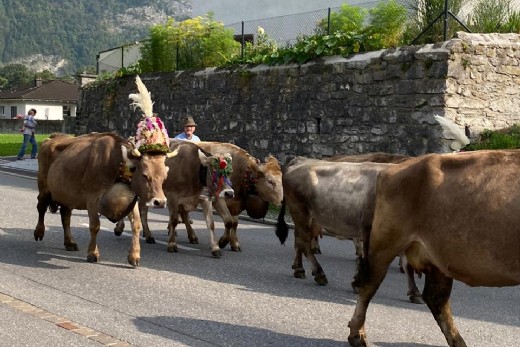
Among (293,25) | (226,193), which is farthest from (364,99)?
(226,193)

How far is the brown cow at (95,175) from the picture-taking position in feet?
Result: 31.5

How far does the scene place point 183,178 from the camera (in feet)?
36.8

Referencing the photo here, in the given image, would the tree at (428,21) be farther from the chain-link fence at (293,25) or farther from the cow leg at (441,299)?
the cow leg at (441,299)

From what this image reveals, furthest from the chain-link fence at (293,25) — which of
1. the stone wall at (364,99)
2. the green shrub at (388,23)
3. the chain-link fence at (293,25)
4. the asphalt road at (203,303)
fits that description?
the asphalt road at (203,303)

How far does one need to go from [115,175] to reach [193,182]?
1579 millimetres

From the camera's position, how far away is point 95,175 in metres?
9.98

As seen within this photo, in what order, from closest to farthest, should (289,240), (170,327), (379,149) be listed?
(170,327)
(289,240)
(379,149)

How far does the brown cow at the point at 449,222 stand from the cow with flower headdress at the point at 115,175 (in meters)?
4.16

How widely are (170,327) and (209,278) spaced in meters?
2.35

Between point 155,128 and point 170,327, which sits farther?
point 155,128

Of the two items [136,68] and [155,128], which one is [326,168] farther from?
[136,68]

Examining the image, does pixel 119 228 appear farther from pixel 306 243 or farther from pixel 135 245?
pixel 306 243

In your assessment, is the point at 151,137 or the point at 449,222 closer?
the point at 449,222

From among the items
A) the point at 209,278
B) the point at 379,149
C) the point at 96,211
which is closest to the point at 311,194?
the point at 209,278
